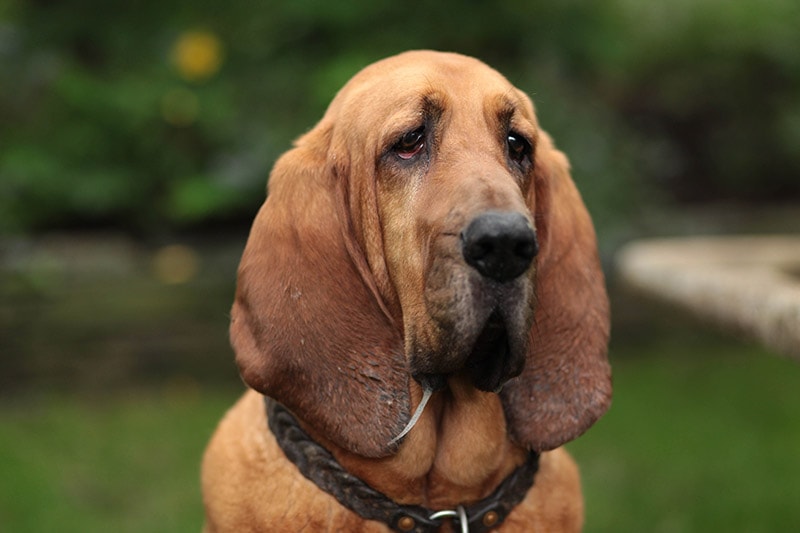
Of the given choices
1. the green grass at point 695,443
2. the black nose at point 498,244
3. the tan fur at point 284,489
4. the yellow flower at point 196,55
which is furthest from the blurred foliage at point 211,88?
the black nose at point 498,244

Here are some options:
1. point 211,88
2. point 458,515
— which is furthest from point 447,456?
point 211,88

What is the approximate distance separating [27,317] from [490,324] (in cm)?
524

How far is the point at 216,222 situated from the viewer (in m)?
7.13

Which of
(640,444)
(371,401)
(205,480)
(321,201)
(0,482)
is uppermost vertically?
(321,201)

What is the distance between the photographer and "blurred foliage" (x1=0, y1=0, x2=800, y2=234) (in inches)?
256

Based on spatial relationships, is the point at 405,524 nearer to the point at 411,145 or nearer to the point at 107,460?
the point at 411,145

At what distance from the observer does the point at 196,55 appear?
21.9 feet

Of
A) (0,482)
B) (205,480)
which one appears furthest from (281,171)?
(0,482)

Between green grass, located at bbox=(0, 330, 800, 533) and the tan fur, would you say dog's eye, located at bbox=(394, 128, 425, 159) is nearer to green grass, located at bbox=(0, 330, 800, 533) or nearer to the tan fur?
the tan fur

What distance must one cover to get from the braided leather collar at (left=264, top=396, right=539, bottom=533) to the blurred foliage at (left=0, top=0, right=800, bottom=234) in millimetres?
3497

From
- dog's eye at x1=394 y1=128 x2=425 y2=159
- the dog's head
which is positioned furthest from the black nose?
dog's eye at x1=394 y1=128 x2=425 y2=159

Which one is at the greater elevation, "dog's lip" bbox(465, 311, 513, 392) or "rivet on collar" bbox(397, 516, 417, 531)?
"dog's lip" bbox(465, 311, 513, 392)

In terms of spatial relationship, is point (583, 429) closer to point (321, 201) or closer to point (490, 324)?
point (490, 324)

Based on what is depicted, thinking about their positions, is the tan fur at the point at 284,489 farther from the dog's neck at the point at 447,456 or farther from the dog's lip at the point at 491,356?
the dog's lip at the point at 491,356
